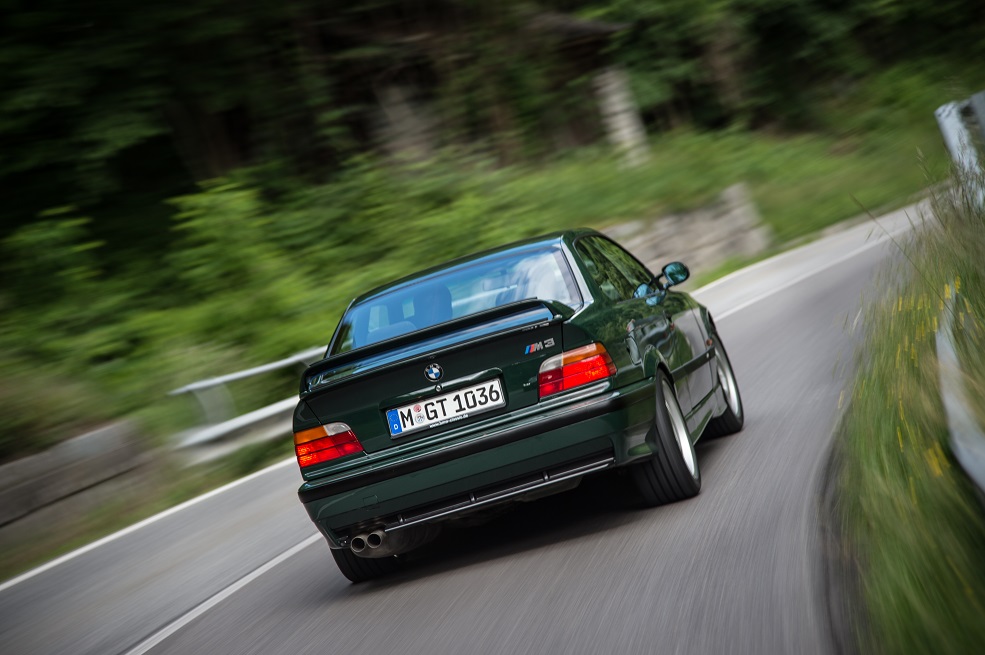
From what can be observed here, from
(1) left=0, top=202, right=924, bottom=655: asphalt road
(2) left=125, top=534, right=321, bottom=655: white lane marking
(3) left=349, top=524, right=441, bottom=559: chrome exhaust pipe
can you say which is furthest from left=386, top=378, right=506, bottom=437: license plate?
(2) left=125, top=534, right=321, bottom=655: white lane marking

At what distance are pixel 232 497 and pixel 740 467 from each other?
4671mm

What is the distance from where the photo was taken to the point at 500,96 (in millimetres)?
32781

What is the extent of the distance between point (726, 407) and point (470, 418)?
9.30 ft

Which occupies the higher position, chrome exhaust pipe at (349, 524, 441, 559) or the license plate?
the license plate

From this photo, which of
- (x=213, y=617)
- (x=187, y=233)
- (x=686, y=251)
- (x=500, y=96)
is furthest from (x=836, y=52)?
(x=213, y=617)

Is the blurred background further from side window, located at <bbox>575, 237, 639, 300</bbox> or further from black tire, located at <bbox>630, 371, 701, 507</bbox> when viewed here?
black tire, located at <bbox>630, 371, 701, 507</bbox>

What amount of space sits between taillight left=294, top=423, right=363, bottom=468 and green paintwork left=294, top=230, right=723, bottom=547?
36 mm

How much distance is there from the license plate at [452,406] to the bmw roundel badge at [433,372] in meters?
0.10

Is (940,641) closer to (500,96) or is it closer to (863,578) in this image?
(863,578)

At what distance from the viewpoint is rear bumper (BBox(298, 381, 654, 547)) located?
5.44m

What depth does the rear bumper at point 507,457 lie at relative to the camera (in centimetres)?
544

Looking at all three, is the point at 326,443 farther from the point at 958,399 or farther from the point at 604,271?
the point at 958,399

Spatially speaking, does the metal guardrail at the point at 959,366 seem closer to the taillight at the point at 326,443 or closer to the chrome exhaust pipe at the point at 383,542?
the chrome exhaust pipe at the point at 383,542

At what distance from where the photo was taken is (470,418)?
5.53 metres
